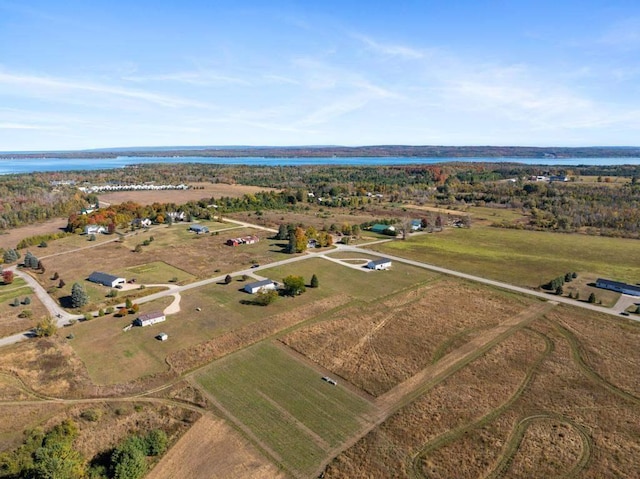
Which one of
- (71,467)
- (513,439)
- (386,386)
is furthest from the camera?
(386,386)

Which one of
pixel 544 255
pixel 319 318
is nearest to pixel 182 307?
pixel 319 318

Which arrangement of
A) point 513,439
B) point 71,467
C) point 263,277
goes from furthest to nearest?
point 263,277
point 513,439
point 71,467

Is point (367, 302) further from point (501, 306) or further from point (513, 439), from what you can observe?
point (513, 439)

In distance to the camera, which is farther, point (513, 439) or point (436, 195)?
point (436, 195)

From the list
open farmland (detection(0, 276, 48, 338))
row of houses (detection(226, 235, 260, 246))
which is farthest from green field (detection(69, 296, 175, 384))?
row of houses (detection(226, 235, 260, 246))

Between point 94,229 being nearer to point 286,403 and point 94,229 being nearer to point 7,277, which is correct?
point 7,277

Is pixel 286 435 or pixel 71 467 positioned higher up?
pixel 71 467
